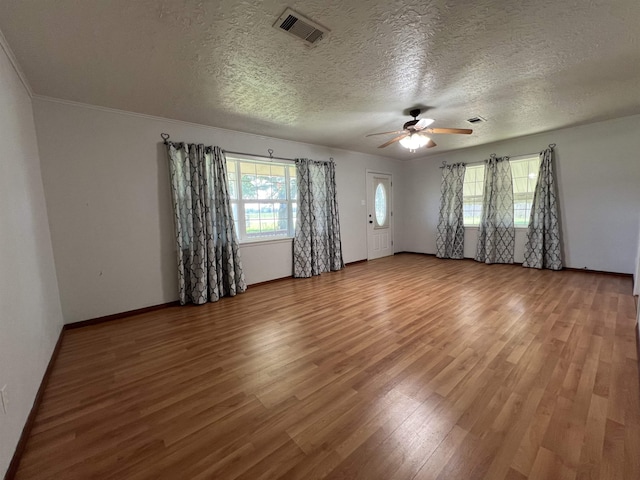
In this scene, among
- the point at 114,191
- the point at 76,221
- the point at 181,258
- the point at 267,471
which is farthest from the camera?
the point at 181,258

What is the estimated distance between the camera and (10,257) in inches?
64.2

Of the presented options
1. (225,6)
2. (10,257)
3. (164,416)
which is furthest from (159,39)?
(164,416)

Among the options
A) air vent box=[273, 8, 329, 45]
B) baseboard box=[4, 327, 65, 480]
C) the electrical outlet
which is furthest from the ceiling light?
baseboard box=[4, 327, 65, 480]

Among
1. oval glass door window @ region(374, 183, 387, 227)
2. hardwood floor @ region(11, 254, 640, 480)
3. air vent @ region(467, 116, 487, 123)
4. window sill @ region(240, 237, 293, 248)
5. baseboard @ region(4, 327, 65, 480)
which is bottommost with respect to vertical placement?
hardwood floor @ region(11, 254, 640, 480)

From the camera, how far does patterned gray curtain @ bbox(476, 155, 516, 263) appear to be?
5.36 metres

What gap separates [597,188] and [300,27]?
214 inches

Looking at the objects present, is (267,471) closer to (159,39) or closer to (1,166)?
(1,166)

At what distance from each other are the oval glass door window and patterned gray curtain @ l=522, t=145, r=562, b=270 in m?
2.93

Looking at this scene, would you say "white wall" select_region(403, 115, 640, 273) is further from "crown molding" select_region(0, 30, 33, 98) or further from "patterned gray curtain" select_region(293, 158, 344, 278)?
"crown molding" select_region(0, 30, 33, 98)

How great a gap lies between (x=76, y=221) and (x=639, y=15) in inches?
206

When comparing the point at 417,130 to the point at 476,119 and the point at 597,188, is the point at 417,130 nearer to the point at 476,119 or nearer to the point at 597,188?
the point at 476,119

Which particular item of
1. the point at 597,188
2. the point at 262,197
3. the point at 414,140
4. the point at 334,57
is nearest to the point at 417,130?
the point at 414,140

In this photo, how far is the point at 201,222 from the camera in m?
3.68

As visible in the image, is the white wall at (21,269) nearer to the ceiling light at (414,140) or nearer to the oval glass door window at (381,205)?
the ceiling light at (414,140)
